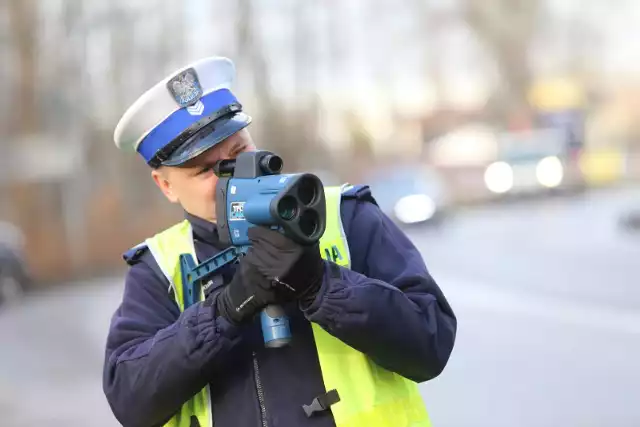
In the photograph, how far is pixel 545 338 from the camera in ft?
19.7

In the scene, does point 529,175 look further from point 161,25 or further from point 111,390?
point 111,390

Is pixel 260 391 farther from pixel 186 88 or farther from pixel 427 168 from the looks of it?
Result: pixel 427 168

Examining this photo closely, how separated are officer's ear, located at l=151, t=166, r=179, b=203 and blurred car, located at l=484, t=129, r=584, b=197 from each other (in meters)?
19.2

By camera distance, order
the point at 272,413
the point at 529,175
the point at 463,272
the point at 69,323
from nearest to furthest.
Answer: the point at 272,413 → the point at 69,323 → the point at 463,272 → the point at 529,175

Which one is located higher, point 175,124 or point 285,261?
point 175,124

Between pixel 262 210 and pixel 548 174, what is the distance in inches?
782

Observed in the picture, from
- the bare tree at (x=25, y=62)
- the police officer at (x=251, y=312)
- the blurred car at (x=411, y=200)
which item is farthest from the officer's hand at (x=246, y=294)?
the blurred car at (x=411, y=200)

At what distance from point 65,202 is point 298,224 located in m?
11.8

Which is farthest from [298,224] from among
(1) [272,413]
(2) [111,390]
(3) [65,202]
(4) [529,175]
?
(4) [529,175]

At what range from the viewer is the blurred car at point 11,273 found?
9305 mm

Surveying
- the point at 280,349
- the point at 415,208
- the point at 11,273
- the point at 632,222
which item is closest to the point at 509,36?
the point at 415,208

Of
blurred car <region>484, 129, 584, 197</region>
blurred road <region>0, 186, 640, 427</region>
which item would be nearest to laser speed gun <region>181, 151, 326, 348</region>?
blurred road <region>0, 186, 640, 427</region>

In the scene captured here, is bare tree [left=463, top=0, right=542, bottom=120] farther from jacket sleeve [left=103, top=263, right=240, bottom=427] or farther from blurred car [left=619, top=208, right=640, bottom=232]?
jacket sleeve [left=103, top=263, right=240, bottom=427]

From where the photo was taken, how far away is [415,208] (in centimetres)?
1480
